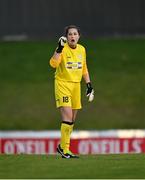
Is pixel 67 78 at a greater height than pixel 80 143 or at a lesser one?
greater

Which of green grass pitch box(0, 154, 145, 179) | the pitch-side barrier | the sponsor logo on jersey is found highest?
the sponsor logo on jersey

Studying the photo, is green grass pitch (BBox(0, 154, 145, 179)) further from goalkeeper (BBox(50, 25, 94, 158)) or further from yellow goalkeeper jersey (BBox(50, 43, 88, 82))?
yellow goalkeeper jersey (BBox(50, 43, 88, 82))

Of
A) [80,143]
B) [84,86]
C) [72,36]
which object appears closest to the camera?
[72,36]

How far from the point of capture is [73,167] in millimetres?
11914

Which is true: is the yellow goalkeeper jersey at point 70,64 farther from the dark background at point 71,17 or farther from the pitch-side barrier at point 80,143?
the dark background at point 71,17

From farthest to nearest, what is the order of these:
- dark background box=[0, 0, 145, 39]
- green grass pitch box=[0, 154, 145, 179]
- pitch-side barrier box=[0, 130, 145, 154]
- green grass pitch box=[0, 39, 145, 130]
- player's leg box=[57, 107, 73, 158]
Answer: dark background box=[0, 0, 145, 39] < green grass pitch box=[0, 39, 145, 130] < pitch-side barrier box=[0, 130, 145, 154] < player's leg box=[57, 107, 73, 158] < green grass pitch box=[0, 154, 145, 179]

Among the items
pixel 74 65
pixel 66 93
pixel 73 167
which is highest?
pixel 74 65

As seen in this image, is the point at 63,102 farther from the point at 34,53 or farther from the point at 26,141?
the point at 34,53

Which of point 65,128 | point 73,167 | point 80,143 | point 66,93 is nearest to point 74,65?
point 66,93

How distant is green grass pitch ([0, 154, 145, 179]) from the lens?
11234mm

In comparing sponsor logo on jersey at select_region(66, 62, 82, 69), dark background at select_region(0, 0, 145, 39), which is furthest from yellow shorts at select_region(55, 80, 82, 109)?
dark background at select_region(0, 0, 145, 39)

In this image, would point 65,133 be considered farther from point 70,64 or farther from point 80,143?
point 80,143

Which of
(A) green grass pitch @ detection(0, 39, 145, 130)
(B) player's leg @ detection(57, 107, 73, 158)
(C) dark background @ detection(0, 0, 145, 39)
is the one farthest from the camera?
(C) dark background @ detection(0, 0, 145, 39)

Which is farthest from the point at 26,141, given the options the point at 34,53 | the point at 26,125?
the point at 34,53
